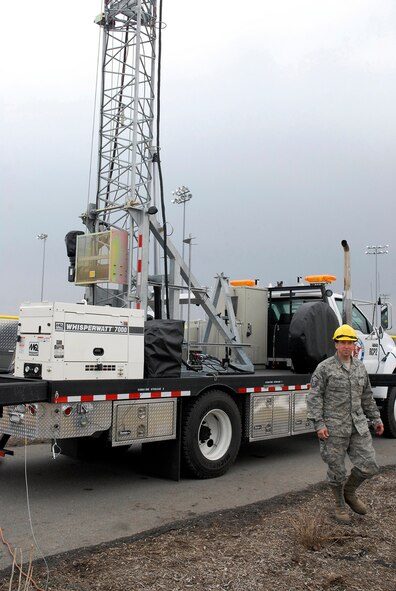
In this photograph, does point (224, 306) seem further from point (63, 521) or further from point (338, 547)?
point (338, 547)

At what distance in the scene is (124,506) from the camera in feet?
21.7

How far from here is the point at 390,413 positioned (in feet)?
36.9

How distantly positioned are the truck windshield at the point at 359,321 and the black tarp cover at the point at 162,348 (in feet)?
14.0

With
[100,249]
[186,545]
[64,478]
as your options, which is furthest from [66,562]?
[100,249]

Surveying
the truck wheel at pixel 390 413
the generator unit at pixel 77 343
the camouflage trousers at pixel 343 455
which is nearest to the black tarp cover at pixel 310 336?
the truck wheel at pixel 390 413

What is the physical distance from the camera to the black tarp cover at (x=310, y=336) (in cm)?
948

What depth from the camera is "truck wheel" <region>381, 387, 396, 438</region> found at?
1117 cm

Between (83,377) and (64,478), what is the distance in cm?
188

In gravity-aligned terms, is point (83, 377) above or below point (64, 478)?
above

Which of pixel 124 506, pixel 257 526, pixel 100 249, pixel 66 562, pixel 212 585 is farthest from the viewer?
pixel 100 249

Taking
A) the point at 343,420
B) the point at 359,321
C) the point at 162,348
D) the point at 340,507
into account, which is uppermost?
the point at 359,321

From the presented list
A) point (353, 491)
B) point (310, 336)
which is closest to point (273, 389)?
point (310, 336)

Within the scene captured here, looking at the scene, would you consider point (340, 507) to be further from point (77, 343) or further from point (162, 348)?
point (77, 343)

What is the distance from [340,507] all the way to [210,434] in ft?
8.94
